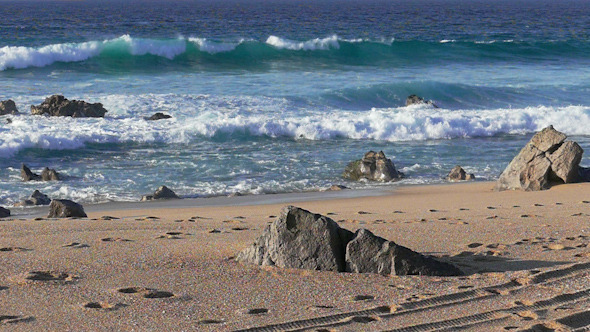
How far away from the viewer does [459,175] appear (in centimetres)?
1284

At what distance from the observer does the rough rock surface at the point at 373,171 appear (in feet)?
42.0

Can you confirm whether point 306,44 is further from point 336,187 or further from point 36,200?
point 36,200

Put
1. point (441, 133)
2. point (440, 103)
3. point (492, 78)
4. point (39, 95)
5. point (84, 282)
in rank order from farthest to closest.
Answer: point (492, 78) < point (440, 103) < point (39, 95) < point (441, 133) < point (84, 282)

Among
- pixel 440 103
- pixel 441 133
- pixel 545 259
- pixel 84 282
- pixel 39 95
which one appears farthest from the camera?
pixel 440 103

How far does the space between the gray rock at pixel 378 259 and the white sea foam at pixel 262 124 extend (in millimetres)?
10190

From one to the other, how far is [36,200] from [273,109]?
33.1ft

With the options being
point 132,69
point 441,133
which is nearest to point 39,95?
point 132,69

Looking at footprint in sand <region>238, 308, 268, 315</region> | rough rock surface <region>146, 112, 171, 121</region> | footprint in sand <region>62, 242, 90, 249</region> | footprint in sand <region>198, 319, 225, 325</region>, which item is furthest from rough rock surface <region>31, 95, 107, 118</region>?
footprint in sand <region>198, 319, 225, 325</region>

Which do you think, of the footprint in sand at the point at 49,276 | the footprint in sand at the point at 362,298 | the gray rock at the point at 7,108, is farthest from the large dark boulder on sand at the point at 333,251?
the gray rock at the point at 7,108

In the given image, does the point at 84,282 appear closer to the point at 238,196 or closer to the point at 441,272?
the point at 441,272

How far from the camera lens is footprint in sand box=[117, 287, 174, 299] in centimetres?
Answer: 534

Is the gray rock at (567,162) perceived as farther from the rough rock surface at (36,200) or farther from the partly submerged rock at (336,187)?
the rough rock surface at (36,200)

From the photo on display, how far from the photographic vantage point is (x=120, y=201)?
11180 mm

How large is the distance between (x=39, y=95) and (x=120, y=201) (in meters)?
11.9
